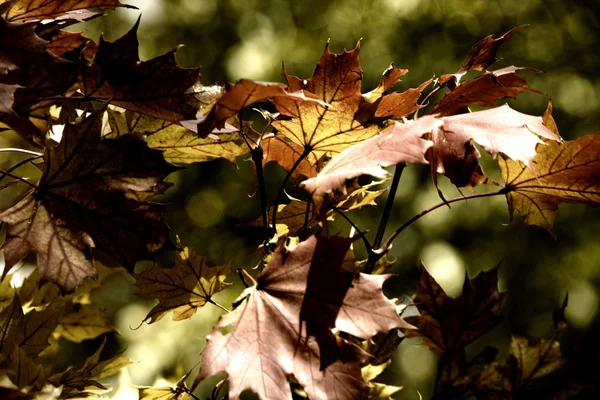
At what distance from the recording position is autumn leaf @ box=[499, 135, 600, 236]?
685mm

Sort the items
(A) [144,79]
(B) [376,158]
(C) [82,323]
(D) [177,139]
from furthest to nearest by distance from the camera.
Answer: (C) [82,323]
(D) [177,139]
(A) [144,79]
(B) [376,158]

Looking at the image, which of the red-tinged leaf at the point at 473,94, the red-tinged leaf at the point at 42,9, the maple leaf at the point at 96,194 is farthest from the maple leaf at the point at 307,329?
the red-tinged leaf at the point at 42,9

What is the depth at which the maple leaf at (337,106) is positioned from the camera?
2.15 feet

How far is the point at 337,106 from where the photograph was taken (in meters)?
0.67

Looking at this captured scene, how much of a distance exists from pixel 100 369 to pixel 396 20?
3.24m

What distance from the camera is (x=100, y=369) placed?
29.9 inches

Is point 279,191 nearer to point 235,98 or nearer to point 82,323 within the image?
point 235,98

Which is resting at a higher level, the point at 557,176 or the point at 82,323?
the point at 557,176

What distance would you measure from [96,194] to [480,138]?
0.38 meters

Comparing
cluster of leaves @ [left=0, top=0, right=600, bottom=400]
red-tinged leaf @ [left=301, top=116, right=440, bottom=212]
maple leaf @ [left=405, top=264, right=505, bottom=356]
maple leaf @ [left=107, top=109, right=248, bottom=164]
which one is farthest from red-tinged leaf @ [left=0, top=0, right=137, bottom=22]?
maple leaf @ [left=405, top=264, right=505, bottom=356]

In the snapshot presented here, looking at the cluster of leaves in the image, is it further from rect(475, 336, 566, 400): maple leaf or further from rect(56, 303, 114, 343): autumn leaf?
rect(56, 303, 114, 343): autumn leaf

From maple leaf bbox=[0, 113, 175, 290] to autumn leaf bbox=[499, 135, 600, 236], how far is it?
42 cm

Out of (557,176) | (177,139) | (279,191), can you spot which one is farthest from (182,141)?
(557,176)

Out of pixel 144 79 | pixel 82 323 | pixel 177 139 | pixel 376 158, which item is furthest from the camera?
pixel 82 323
